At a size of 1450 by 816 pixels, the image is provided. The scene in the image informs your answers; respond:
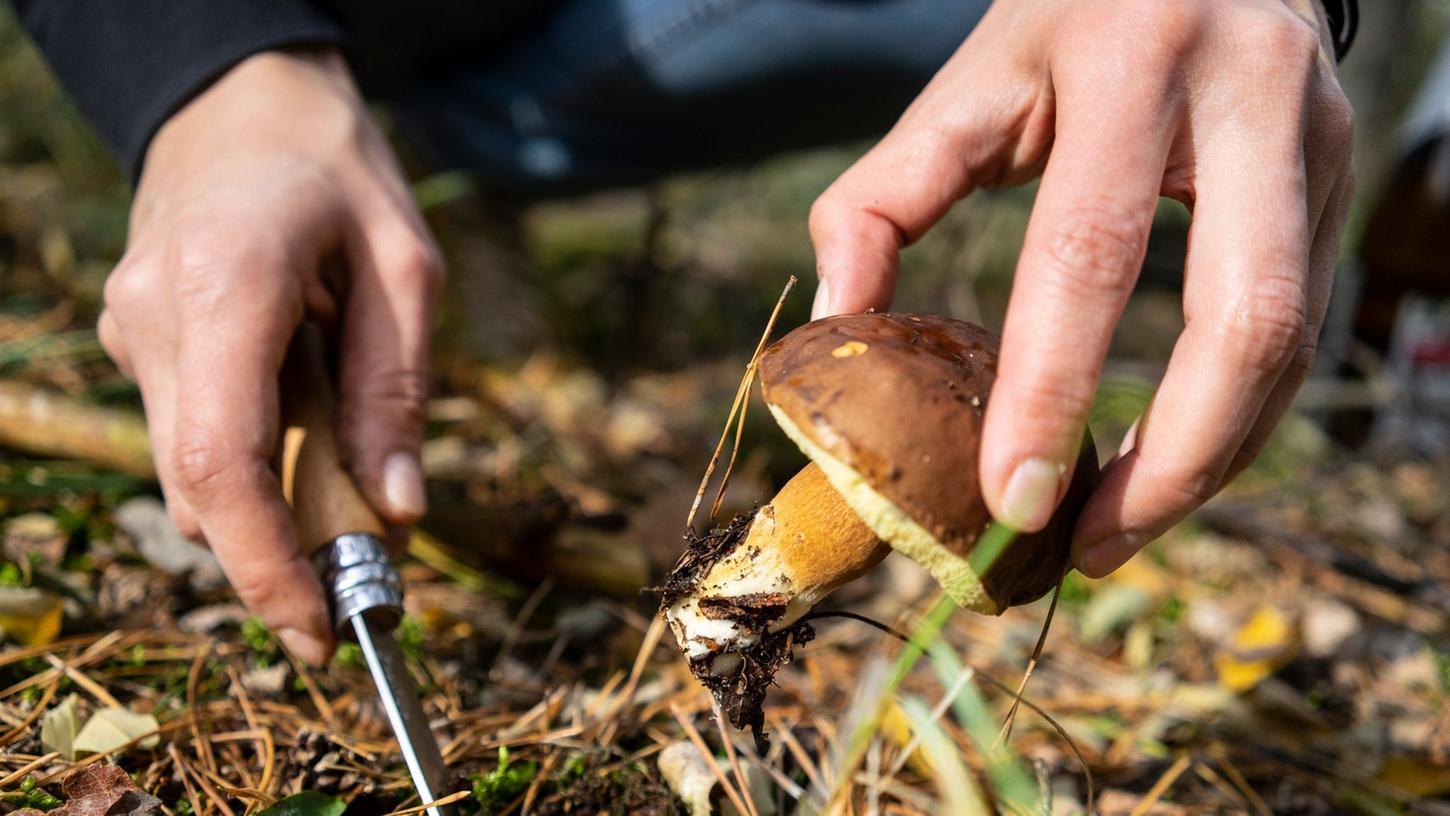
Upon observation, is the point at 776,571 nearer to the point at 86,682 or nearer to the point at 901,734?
the point at 901,734

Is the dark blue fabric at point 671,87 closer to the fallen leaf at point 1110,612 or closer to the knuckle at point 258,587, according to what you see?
the fallen leaf at point 1110,612

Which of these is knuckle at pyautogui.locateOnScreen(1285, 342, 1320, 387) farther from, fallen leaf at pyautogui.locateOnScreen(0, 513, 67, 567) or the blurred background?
fallen leaf at pyautogui.locateOnScreen(0, 513, 67, 567)

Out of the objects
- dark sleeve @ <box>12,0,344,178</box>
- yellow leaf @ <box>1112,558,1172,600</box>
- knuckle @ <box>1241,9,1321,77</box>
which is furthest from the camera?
yellow leaf @ <box>1112,558,1172,600</box>

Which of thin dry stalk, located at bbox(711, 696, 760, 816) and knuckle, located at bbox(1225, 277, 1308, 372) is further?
thin dry stalk, located at bbox(711, 696, 760, 816)

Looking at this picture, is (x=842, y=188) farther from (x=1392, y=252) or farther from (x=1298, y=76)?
(x=1392, y=252)

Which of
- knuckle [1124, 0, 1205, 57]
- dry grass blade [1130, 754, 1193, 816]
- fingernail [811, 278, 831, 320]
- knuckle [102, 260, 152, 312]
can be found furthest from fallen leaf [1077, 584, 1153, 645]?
knuckle [102, 260, 152, 312]

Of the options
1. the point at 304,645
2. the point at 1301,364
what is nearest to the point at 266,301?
the point at 304,645
